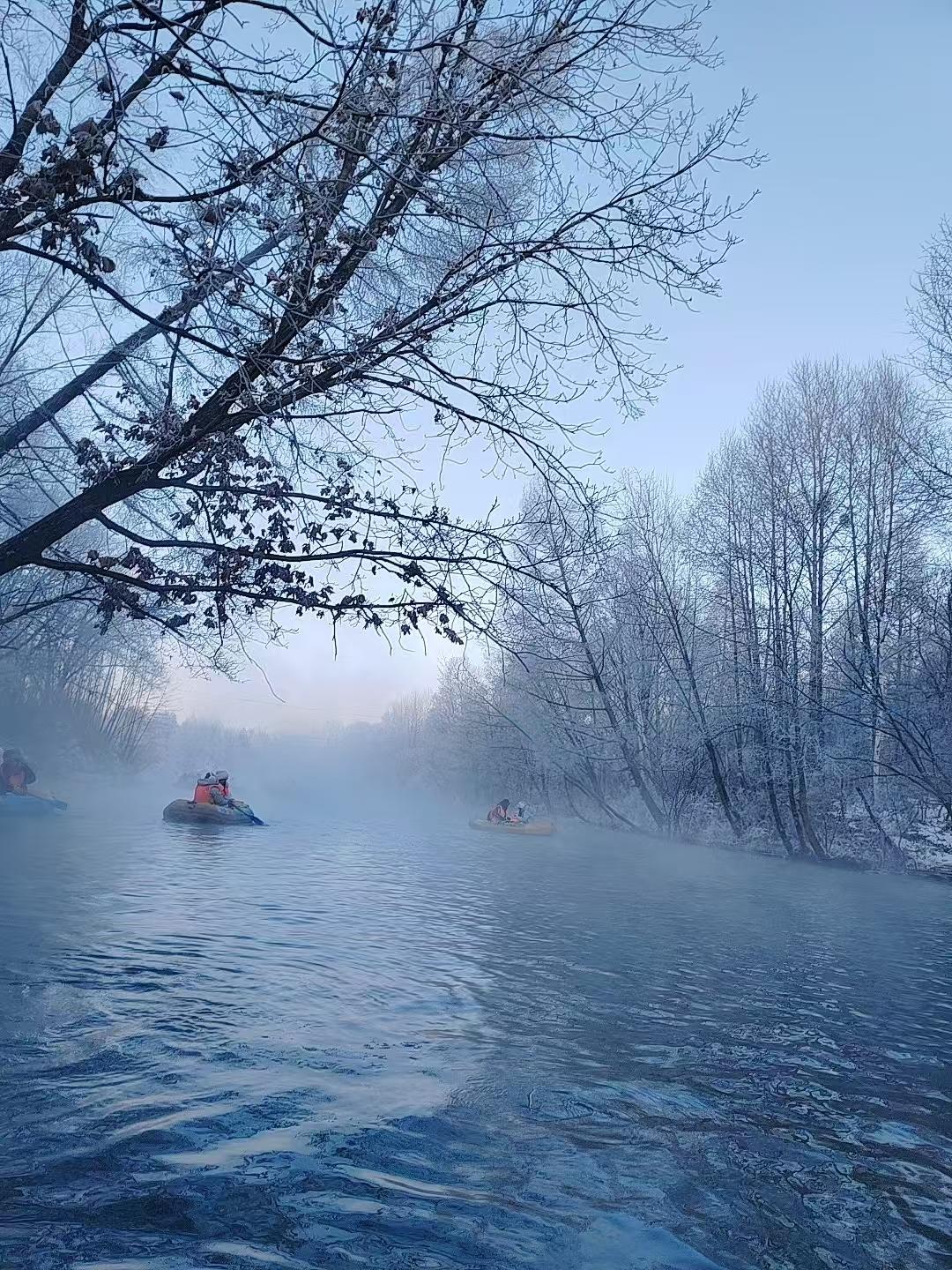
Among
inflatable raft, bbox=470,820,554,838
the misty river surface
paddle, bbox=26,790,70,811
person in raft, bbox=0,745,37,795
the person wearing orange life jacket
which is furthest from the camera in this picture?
the person wearing orange life jacket

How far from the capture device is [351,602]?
5.82m

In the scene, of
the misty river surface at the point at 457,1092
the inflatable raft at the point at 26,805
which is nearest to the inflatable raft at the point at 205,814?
the inflatable raft at the point at 26,805

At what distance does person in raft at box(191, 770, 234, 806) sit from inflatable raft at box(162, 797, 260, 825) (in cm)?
21

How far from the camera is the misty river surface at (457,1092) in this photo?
3.92 m

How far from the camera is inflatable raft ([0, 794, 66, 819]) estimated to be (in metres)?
27.1

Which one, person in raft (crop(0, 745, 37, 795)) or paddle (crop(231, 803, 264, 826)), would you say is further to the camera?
person in raft (crop(0, 745, 37, 795))

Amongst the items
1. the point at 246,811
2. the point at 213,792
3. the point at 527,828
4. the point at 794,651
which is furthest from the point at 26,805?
the point at 794,651

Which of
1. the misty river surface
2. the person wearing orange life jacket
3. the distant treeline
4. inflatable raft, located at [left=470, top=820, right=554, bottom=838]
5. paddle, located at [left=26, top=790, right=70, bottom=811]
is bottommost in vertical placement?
the misty river surface

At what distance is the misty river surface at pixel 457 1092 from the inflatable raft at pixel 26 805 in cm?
1575

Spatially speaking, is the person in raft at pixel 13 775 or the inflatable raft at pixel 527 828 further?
the inflatable raft at pixel 527 828

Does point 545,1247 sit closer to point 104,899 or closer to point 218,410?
point 218,410

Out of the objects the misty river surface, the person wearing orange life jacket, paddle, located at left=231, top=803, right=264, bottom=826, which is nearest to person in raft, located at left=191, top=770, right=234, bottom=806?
paddle, located at left=231, top=803, right=264, bottom=826

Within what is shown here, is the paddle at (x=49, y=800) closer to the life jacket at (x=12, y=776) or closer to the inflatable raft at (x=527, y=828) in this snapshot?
the life jacket at (x=12, y=776)

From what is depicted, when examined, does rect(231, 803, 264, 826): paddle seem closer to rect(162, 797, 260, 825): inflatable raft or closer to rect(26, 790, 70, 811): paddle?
rect(162, 797, 260, 825): inflatable raft
